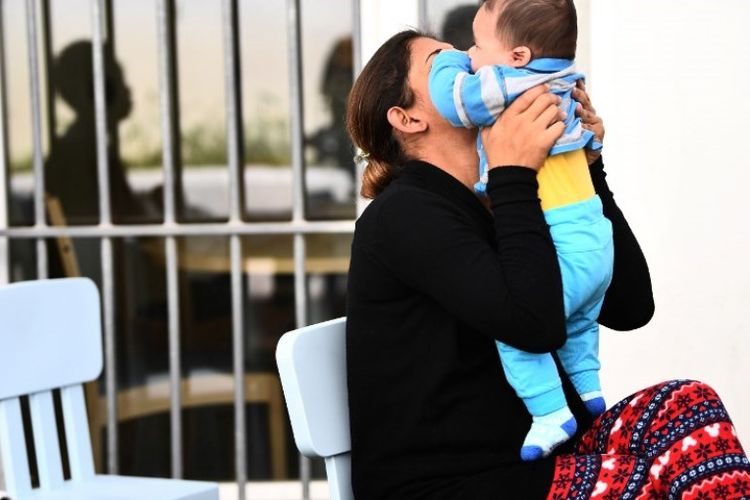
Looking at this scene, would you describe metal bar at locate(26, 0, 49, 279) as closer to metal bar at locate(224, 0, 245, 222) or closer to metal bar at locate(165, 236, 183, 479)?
metal bar at locate(165, 236, 183, 479)

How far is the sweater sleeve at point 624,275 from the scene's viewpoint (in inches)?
74.0

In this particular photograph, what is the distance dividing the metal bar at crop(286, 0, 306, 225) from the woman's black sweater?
1.36m

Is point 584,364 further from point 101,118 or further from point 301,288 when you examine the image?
point 101,118

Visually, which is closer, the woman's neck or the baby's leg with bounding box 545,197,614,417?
the baby's leg with bounding box 545,197,614,417

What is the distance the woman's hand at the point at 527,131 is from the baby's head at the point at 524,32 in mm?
53

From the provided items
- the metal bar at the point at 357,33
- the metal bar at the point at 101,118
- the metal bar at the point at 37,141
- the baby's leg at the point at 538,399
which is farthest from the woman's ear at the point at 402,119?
the metal bar at the point at 37,141

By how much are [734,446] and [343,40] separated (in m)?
1.80

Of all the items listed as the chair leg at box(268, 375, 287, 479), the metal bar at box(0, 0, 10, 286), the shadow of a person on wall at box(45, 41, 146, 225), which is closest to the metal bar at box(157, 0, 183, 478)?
the shadow of a person on wall at box(45, 41, 146, 225)

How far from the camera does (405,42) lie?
5.95 ft

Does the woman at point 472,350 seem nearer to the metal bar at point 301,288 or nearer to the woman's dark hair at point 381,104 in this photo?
the woman's dark hair at point 381,104

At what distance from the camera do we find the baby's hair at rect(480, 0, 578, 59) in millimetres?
1673

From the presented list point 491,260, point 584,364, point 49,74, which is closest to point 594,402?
point 584,364

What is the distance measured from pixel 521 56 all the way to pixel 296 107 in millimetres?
1425

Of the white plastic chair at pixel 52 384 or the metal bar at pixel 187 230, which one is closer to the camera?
the white plastic chair at pixel 52 384
